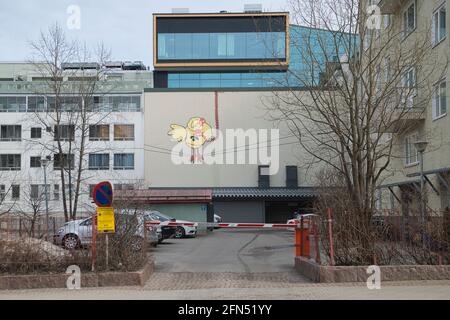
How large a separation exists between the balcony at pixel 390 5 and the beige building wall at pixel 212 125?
1004 inches

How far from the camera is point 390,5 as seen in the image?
30312mm

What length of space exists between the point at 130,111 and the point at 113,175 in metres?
8.01

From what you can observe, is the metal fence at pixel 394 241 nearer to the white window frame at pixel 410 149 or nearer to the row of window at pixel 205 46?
the white window frame at pixel 410 149

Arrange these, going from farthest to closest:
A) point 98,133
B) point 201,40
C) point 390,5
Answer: point 201,40 < point 98,133 < point 390,5

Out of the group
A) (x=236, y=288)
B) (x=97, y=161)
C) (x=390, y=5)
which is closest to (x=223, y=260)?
(x=236, y=288)

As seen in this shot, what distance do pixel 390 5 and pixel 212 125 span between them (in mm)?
28144

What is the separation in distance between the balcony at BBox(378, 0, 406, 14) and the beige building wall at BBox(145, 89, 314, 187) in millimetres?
25505

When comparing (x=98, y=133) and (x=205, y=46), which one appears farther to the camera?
(x=205, y=46)

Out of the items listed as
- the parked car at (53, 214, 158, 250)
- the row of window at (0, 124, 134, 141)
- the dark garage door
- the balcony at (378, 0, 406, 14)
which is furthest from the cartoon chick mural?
the parked car at (53, 214, 158, 250)

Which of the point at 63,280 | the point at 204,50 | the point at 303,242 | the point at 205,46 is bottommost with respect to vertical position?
the point at 63,280

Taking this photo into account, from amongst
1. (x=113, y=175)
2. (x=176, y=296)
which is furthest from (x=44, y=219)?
(x=113, y=175)

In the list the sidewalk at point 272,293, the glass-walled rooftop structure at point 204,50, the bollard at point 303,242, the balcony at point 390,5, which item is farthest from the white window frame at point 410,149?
the glass-walled rooftop structure at point 204,50

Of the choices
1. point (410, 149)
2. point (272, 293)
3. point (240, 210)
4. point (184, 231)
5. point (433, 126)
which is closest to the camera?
point (272, 293)
